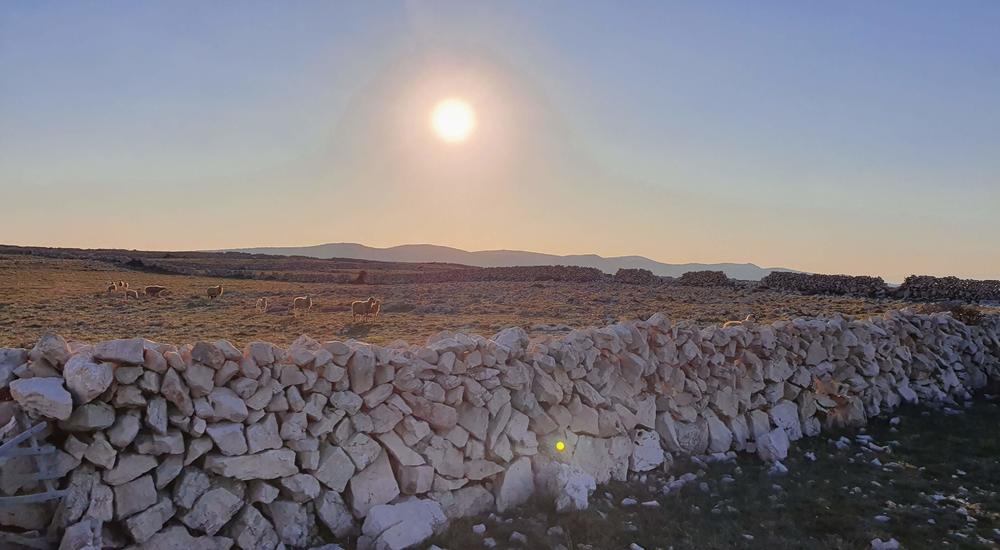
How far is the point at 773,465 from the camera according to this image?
9500mm

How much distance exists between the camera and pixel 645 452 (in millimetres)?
9125

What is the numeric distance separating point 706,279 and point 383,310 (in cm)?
2392

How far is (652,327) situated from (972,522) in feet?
15.1

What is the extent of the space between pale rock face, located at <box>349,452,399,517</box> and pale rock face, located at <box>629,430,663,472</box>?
3.57 metres

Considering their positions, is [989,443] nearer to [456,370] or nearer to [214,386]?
[456,370]

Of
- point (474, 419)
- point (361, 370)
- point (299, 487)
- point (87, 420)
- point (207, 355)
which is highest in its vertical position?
point (207, 355)

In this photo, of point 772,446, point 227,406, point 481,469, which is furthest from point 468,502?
point 772,446

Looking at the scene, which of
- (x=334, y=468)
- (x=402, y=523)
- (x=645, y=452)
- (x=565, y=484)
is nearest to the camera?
(x=402, y=523)

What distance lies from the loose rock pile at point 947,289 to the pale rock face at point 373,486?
32260 millimetres

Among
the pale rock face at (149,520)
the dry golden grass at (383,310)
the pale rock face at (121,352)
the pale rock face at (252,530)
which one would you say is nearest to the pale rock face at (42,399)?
the pale rock face at (121,352)

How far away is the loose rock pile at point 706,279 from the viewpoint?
133ft

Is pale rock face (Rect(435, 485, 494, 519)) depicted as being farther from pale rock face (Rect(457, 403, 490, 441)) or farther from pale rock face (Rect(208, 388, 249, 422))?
pale rock face (Rect(208, 388, 249, 422))

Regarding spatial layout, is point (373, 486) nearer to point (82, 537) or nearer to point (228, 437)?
point (228, 437)

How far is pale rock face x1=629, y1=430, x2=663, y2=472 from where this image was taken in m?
9.01
